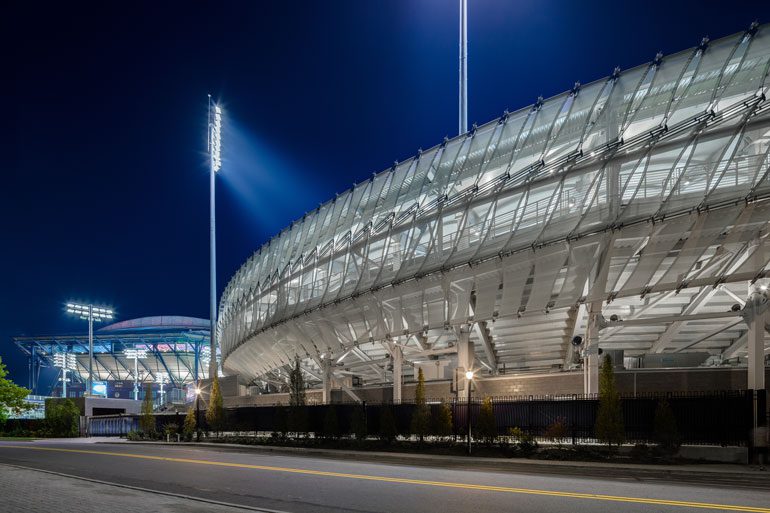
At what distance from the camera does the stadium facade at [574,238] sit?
2641 centimetres

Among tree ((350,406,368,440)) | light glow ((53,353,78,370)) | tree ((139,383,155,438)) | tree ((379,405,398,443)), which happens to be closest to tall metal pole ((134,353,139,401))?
light glow ((53,353,78,370))

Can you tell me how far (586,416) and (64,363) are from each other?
127m

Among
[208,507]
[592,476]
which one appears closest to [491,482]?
[592,476]

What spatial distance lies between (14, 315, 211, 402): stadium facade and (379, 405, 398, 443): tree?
322 ft

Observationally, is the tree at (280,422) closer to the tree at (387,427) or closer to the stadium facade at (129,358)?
the tree at (387,427)

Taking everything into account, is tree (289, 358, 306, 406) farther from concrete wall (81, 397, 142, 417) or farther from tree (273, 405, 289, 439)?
concrete wall (81, 397, 142, 417)

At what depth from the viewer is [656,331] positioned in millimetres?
37750

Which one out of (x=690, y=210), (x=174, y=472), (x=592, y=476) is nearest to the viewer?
(x=592, y=476)

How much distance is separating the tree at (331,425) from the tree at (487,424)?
9.12m

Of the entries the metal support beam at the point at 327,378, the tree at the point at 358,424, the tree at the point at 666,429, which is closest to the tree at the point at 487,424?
the tree at the point at 666,429

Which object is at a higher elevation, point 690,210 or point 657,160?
point 657,160

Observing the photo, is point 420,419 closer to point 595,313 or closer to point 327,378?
point 595,313

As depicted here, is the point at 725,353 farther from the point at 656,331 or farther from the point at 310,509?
the point at 310,509

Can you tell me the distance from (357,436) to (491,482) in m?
16.6
